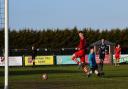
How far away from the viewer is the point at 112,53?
5884cm

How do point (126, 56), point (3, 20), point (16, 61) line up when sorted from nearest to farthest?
point (3, 20) < point (16, 61) < point (126, 56)

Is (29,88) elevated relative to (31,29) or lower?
lower

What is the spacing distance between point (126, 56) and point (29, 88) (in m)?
39.7

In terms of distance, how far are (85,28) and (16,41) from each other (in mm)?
11668

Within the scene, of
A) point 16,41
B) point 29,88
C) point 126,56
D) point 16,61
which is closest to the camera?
point 29,88

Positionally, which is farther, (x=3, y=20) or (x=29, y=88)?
(x=29, y=88)

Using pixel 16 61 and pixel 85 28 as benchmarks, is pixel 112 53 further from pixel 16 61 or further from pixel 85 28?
pixel 85 28

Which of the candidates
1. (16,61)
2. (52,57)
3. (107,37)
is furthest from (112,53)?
(107,37)

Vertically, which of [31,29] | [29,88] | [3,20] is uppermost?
[31,29]

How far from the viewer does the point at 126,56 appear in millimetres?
58656

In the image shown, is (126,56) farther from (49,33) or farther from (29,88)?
(29,88)

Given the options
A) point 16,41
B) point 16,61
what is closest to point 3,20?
point 16,61

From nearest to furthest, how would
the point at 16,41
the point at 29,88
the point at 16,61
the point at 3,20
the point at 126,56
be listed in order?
1. the point at 3,20
2. the point at 29,88
3. the point at 16,61
4. the point at 126,56
5. the point at 16,41

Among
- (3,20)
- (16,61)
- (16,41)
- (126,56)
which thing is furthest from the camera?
(16,41)
